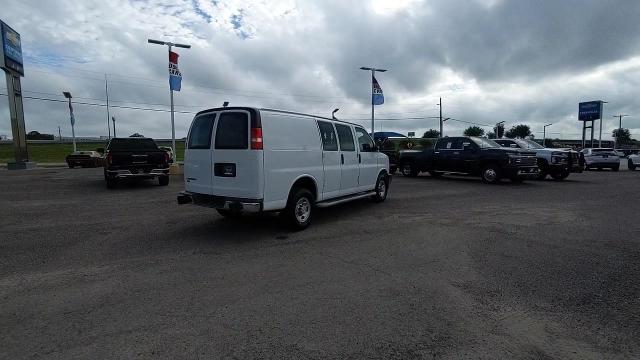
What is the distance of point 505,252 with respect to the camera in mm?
5430

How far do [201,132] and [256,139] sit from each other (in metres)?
1.34

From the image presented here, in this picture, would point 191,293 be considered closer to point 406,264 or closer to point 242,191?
point 242,191

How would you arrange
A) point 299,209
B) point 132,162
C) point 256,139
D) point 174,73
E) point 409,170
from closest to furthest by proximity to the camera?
1. point 256,139
2. point 299,209
3. point 132,162
4. point 409,170
5. point 174,73

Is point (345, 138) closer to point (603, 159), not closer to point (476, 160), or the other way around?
point (476, 160)

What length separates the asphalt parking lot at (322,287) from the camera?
9.66 feet

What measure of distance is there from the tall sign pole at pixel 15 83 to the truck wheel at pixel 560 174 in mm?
33457

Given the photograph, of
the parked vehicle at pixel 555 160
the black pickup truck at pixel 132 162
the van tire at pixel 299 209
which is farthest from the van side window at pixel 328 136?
the parked vehicle at pixel 555 160

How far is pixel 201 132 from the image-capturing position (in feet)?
21.5

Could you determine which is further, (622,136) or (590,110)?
(622,136)

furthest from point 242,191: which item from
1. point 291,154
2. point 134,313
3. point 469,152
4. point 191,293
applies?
point 469,152

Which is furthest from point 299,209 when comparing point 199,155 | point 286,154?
point 199,155

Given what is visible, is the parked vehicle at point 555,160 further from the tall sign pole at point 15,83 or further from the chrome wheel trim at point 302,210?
the tall sign pole at point 15,83

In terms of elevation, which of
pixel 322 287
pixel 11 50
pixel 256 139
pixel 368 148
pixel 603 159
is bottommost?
pixel 322 287

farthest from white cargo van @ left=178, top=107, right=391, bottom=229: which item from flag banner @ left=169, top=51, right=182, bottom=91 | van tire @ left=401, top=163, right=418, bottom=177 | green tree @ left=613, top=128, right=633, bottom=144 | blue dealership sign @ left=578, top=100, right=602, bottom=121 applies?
green tree @ left=613, top=128, right=633, bottom=144
